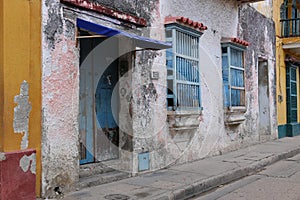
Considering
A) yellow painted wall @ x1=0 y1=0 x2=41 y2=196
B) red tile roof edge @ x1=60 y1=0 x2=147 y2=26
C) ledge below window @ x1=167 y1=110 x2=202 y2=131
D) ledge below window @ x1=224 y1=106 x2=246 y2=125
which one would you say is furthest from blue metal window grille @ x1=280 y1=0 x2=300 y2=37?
yellow painted wall @ x1=0 y1=0 x2=41 y2=196

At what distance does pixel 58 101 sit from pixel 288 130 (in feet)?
36.7

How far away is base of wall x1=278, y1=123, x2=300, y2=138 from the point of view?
44.0 ft

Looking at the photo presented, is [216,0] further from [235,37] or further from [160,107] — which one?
[160,107]

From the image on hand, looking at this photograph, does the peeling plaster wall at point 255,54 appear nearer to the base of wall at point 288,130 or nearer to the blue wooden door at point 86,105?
the base of wall at point 288,130

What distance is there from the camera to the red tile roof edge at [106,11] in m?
5.31

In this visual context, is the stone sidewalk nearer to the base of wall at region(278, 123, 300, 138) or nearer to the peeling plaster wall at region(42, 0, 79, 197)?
the peeling plaster wall at region(42, 0, 79, 197)

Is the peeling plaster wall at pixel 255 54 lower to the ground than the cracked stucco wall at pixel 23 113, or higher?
higher

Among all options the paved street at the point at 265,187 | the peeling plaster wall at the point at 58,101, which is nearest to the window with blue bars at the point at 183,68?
the paved street at the point at 265,187

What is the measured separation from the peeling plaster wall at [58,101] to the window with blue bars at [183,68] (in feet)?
8.24

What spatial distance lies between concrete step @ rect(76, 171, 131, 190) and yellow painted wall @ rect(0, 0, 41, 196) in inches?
34.1

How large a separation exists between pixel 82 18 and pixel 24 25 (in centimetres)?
106

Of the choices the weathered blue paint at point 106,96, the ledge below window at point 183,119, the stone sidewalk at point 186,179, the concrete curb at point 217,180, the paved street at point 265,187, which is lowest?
the paved street at point 265,187

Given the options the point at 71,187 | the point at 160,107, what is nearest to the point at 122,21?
the point at 160,107

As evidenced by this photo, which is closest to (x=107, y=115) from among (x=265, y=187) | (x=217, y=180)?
(x=217, y=180)
